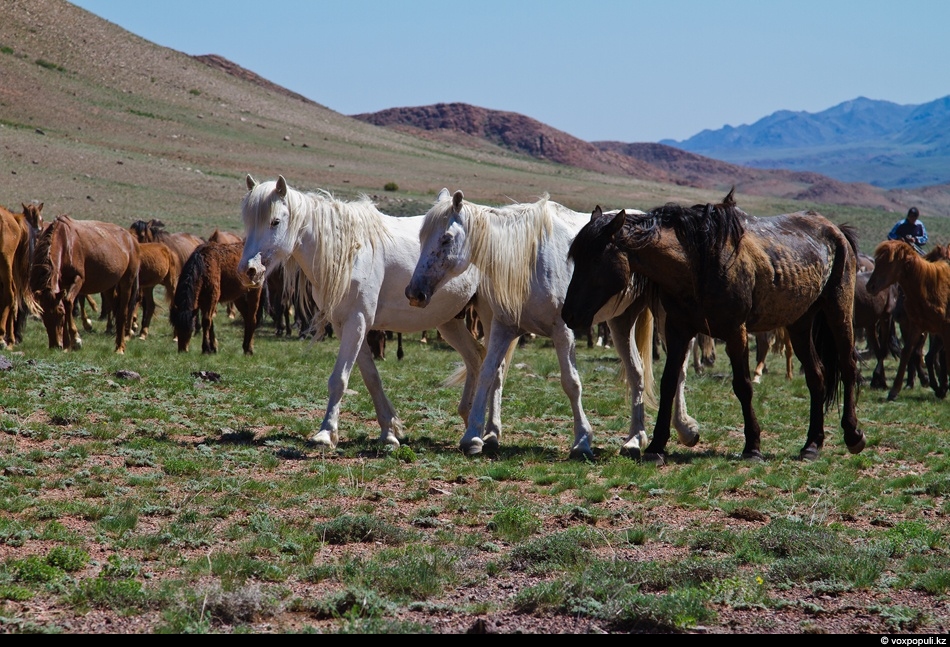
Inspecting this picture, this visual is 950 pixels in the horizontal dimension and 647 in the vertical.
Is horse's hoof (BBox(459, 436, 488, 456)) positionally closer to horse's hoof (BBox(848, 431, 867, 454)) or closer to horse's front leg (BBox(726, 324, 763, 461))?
horse's front leg (BBox(726, 324, 763, 461))

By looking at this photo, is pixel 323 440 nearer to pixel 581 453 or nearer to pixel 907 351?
pixel 581 453

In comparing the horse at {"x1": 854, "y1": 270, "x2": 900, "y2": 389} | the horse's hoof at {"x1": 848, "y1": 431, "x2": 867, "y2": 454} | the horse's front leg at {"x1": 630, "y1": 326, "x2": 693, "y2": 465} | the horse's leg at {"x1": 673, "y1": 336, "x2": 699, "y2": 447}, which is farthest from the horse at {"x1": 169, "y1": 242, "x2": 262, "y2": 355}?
the horse at {"x1": 854, "y1": 270, "x2": 900, "y2": 389}

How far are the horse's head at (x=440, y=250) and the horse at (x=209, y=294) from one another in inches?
277

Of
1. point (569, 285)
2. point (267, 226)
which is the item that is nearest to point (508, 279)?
point (569, 285)

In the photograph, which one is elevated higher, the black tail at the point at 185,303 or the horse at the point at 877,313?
the horse at the point at 877,313

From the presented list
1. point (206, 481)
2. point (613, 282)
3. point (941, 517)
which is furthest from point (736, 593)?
point (206, 481)

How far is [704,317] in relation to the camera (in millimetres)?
8109

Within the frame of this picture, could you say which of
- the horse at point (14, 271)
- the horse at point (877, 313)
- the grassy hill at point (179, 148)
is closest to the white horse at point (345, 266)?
the horse at point (14, 271)

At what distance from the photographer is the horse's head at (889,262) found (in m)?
14.0

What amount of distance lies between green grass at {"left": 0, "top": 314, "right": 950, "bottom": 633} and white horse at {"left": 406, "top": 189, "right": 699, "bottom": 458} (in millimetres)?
438

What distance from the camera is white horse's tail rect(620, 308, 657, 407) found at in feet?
30.3

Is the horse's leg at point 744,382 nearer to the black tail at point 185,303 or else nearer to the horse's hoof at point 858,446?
the horse's hoof at point 858,446

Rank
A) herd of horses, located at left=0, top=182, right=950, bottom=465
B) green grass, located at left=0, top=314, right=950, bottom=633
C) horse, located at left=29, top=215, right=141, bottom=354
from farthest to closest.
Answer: horse, located at left=29, top=215, right=141, bottom=354 < herd of horses, located at left=0, top=182, right=950, bottom=465 < green grass, located at left=0, top=314, right=950, bottom=633
